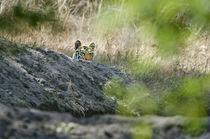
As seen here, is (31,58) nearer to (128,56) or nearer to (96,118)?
(128,56)

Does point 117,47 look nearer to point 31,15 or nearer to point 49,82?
point 49,82

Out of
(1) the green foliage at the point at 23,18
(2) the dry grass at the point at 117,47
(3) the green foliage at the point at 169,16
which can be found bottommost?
(2) the dry grass at the point at 117,47

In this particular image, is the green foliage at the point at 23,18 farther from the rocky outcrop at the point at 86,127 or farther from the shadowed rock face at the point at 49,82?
the shadowed rock face at the point at 49,82

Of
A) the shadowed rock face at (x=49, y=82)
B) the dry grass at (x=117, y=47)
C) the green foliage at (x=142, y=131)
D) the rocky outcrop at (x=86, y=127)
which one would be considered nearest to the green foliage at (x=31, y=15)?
the rocky outcrop at (x=86, y=127)

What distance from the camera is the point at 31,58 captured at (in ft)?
16.1

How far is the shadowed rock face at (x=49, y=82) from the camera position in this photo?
4152 mm

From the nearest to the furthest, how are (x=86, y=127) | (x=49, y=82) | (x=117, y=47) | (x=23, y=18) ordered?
(x=86, y=127) → (x=23, y=18) → (x=49, y=82) → (x=117, y=47)

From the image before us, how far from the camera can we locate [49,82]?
15.2 ft

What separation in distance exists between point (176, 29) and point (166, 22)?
41 millimetres

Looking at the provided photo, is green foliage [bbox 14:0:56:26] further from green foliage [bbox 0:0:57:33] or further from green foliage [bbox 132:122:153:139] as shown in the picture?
green foliage [bbox 132:122:153:139]

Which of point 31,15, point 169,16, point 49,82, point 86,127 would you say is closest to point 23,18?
point 31,15

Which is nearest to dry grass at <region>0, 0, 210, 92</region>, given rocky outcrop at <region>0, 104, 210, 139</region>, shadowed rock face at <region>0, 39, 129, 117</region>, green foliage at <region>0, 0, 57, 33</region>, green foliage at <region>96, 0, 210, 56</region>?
shadowed rock face at <region>0, 39, 129, 117</region>

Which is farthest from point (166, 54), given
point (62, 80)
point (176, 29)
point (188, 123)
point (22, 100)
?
point (62, 80)

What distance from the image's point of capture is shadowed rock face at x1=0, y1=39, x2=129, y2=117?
415 centimetres
